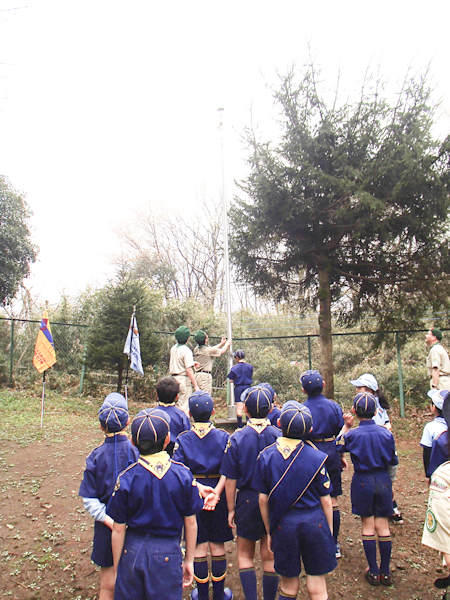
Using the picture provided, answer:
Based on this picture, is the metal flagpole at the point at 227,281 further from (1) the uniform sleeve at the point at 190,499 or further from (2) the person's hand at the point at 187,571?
(1) the uniform sleeve at the point at 190,499

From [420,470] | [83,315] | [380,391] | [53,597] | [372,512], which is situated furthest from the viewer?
[83,315]

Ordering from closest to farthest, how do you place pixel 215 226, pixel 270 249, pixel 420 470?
pixel 420 470, pixel 270 249, pixel 215 226

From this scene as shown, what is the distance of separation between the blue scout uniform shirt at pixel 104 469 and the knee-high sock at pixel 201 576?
100 centimetres

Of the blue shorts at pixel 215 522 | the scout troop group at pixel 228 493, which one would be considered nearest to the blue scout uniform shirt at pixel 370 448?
the scout troop group at pixel 228 493

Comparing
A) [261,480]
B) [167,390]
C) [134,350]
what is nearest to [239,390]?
[134,350]

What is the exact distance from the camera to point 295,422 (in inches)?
106

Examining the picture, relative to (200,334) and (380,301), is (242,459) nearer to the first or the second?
(200,334)

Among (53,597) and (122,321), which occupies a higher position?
(122,321)

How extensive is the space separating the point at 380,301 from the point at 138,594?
29.8 ft

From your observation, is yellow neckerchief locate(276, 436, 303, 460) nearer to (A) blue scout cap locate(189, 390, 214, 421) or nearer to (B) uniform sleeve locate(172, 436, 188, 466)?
(A) blue scout cap locate(189, 390, 214, 421)

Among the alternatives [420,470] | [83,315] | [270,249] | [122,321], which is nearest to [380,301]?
[270,249]

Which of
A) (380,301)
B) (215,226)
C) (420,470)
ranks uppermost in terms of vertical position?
(215,226)

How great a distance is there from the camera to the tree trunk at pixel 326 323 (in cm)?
965

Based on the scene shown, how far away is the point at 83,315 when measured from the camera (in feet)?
49.1
